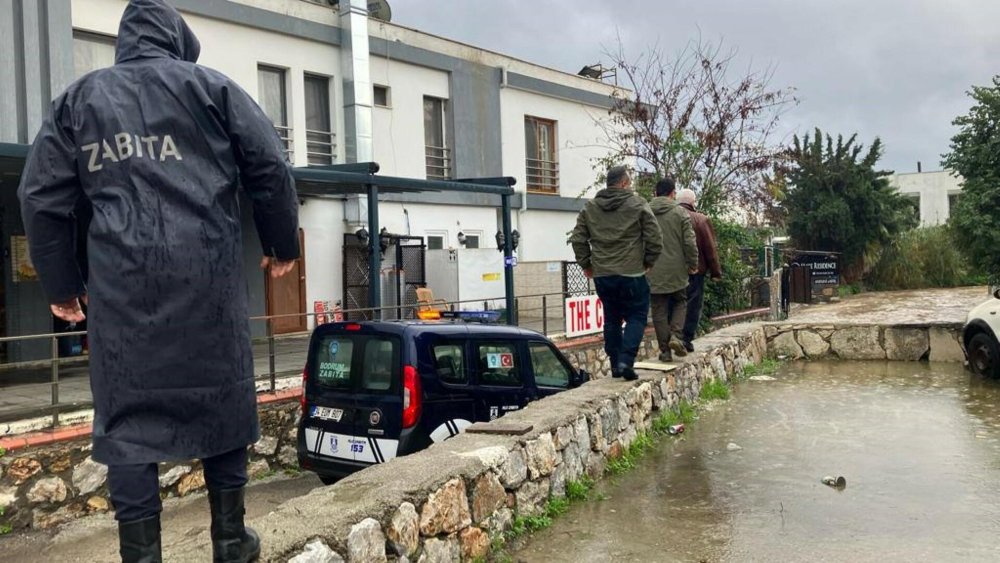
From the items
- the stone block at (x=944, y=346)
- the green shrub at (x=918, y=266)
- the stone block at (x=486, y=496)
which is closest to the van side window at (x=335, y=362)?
the stone block at (x=486, y=496)

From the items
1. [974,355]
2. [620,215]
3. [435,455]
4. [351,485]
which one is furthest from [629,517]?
[974,355]

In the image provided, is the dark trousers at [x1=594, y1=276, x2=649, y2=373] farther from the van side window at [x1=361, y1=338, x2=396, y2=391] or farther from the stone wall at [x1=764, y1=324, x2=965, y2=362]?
the stone wall at [x1=764, y1=324, x2=965, y2=362]

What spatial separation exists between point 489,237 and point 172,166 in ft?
58.4

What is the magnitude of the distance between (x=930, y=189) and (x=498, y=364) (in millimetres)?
60251

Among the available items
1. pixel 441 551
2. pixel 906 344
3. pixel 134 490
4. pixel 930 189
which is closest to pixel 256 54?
pixel 906 344

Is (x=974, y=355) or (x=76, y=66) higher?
(x=76, y=66)

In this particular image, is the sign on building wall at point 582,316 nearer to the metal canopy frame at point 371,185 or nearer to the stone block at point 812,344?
the metal canopy frame at point 371,185

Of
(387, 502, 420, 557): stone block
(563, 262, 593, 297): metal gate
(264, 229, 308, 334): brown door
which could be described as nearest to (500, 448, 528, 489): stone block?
(387, 502, 420, 557): stone block

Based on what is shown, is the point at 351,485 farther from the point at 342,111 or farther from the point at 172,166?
the point at 342,111

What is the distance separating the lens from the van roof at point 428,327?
6605 mm

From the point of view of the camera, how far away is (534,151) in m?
21.6

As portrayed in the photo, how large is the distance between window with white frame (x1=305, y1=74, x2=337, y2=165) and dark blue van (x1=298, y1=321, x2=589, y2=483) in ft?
32.4

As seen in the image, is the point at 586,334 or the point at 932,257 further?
the point at 932,257

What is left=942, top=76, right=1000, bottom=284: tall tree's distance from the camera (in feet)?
47.1
